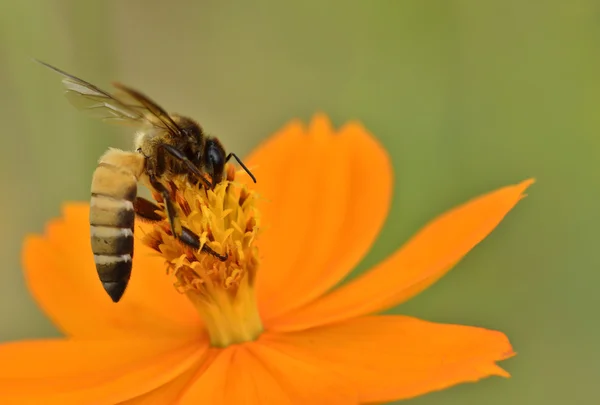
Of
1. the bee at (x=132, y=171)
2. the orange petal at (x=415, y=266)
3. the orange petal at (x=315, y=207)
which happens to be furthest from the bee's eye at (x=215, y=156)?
the orange petal at (x=415, y=266)

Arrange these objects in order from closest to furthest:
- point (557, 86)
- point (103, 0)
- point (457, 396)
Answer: point (457, 396)
point (103, 0)
point (557, 86)

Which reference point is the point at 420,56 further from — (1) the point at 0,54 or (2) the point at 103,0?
(1) the point at 0,54

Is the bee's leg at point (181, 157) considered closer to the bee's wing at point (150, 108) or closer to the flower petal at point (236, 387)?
the bee's wing at point (150, 108)

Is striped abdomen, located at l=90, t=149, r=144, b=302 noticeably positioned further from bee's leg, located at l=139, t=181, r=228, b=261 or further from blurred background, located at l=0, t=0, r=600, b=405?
blurred background, located at l=0, t=0, r=600, b=405

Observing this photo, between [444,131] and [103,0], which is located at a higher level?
[103,0]

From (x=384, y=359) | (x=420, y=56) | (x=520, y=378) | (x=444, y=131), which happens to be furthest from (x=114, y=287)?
(x=420, y=56)

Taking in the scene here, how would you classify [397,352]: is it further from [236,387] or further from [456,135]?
[456,135]
